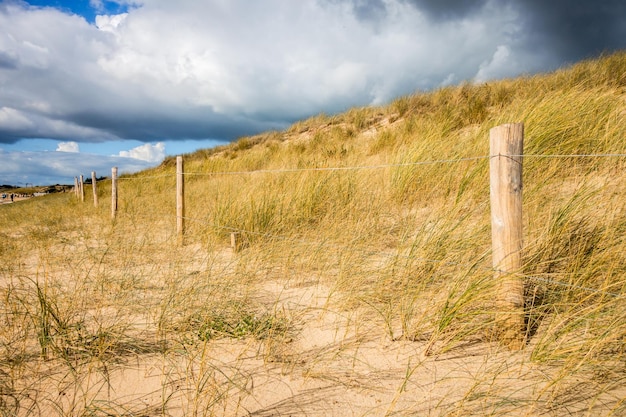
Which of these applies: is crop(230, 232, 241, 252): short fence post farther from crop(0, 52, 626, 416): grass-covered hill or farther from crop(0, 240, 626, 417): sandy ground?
crop(0, 240, 626, 417): sandy ground

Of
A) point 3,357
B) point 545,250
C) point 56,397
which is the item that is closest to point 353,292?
point 545,250

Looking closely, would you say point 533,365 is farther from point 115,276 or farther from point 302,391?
point 115,276

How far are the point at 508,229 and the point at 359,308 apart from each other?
120 centimetres

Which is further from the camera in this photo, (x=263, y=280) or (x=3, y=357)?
(x=263, y=280)

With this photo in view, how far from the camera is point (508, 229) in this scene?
2008 millimetres

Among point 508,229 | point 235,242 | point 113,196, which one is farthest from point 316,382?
point 113,196

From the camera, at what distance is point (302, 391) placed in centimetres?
181

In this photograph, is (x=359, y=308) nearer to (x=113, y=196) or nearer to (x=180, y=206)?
(x=180, y=206)

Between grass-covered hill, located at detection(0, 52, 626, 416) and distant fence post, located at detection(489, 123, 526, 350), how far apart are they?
0.07m

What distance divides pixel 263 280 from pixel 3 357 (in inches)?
76.3

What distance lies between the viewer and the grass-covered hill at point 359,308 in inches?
67.7

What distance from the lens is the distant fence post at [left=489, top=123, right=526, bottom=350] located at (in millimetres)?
1971

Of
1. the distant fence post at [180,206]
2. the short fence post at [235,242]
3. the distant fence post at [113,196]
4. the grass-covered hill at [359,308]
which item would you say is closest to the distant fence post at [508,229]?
the grass-covered hill at [359,308]

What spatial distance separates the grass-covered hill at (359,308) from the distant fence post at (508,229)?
2.7 inches
